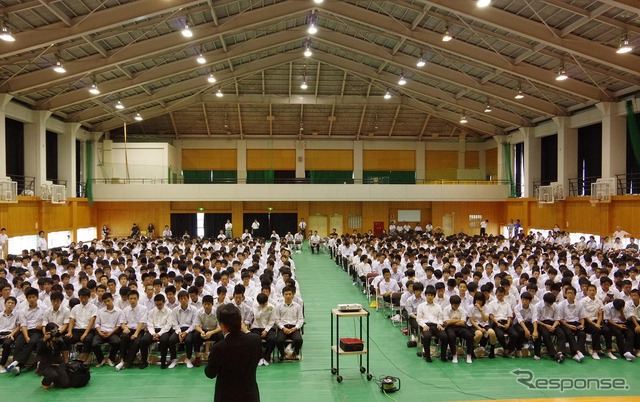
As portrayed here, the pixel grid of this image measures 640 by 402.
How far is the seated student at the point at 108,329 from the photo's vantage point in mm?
8781

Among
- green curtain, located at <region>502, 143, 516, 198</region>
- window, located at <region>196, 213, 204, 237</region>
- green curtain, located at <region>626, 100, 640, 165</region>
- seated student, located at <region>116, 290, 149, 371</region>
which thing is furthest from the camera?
window, located at <region>196, 213, 204, 237</region>

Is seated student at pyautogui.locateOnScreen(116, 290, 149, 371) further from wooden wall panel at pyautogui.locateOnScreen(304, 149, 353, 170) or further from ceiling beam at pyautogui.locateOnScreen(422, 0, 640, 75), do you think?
wooden wall panel at pyautogui.locateOnScreen(304, 149, 353, 170)

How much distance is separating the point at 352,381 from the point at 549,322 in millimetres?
4348

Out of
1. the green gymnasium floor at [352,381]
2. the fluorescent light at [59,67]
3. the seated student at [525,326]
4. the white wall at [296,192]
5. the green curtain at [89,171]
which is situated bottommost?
the green gymnasium floor at [352,381]

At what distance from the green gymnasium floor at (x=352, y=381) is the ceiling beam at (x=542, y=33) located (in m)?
13.1

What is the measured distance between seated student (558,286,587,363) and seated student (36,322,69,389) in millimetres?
9275

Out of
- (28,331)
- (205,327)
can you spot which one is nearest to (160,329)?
(205,327)

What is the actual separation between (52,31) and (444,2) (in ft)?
47.7

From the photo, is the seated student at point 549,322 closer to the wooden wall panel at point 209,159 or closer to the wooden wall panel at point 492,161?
the wooden wall panel at point 492,161

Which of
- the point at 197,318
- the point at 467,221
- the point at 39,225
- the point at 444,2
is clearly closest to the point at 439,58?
the point at 444,2

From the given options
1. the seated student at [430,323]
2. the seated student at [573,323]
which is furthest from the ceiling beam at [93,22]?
the seated student at [573,323]

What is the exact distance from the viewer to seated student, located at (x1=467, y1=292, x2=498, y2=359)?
9.05m

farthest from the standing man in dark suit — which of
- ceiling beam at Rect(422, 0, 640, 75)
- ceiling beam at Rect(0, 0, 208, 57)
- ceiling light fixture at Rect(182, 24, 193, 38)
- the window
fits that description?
the window

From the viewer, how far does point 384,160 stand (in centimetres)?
4075
